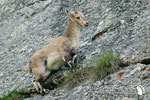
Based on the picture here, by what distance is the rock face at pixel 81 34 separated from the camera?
7.16 m

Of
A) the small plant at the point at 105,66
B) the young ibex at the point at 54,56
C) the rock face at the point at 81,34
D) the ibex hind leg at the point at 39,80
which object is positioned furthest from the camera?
the young ibex at the point at 54,56

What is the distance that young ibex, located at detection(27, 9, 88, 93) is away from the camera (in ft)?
27.3

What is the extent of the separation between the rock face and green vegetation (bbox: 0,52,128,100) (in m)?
0.26

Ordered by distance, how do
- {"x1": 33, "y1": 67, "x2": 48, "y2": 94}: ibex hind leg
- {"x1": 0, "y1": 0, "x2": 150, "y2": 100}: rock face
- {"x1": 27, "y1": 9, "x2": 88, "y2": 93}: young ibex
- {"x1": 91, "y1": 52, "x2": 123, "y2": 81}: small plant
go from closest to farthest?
{"x1": 91, "y1": 52, "x2": 123, "y2": 81}: small plant, {"x1": 0, "y1": 0, "x2": 150, "y2": 100}: rock face, {"x1": 33, "y1": 67, "x2": 48, "y2": 94}: ibex hind leg, {"x1": 27, "y1": 9, "x2": 88, "y2": 93}: young ibex

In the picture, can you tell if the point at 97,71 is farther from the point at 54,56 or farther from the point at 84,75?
the point at 54,56

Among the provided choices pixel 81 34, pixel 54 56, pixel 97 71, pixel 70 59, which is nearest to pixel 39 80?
pixel 54 56

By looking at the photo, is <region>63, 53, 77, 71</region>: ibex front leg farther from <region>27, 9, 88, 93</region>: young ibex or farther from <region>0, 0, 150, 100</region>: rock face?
<region>0, 0, 150, 100</region>: rock face

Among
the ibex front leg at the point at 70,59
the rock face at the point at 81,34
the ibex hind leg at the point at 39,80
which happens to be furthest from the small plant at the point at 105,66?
the ibex hind leg at the point at 39,80

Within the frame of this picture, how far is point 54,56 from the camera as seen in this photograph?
8.73 meters

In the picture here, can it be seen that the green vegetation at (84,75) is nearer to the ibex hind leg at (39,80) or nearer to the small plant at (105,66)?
the small plant at (105,66)

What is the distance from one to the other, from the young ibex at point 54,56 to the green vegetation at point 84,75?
33cm

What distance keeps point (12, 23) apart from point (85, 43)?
17.1 feet

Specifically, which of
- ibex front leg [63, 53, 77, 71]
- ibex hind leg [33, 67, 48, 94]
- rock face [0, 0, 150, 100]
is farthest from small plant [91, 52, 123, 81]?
ibex hind leg [33, 67, 48, 94]

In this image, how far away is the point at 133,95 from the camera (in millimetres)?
5801
